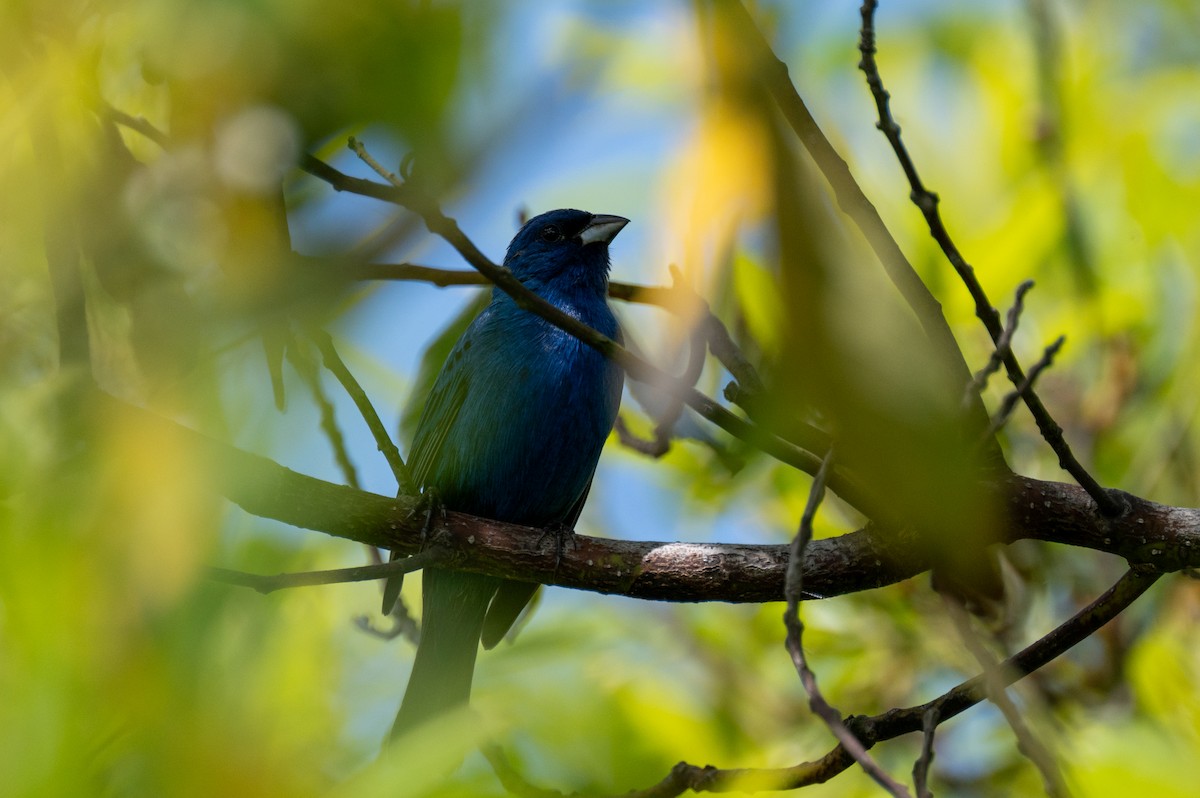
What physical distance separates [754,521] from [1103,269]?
5.33 ft

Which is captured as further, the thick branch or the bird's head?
the bird's head

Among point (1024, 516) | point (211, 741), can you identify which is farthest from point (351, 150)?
point (1024, 516)

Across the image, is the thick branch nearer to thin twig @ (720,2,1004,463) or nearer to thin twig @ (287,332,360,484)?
thin twig @ (287,332,360,484)

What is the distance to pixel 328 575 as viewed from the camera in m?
2.56

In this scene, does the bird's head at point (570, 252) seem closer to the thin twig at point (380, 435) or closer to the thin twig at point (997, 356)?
the thin twig at point (380, 435)

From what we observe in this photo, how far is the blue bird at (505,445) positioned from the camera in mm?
4934

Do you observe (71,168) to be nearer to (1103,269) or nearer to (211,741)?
(211,741)

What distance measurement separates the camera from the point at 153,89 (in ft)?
3.85

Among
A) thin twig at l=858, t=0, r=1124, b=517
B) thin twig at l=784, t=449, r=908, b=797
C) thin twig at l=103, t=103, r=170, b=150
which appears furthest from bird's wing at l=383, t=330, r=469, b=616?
thin twig at l=103, t=103, r=170, b=150

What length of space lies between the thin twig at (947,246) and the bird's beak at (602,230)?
10.4 ft

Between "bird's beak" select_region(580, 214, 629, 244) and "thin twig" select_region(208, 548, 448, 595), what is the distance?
247 cm

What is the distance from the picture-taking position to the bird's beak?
18.6 ft

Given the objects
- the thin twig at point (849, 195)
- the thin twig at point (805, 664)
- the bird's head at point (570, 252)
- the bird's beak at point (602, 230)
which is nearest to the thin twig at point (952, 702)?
the thin twig at point (849, 195)

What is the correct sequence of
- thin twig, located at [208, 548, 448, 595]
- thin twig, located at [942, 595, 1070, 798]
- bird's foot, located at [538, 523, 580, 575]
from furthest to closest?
bird's foot, located at [538, 523, 580, 575] < thin twig, located at [942, 595, 1070, 798] < thin twig, located at [208, 548, 448, 595]
